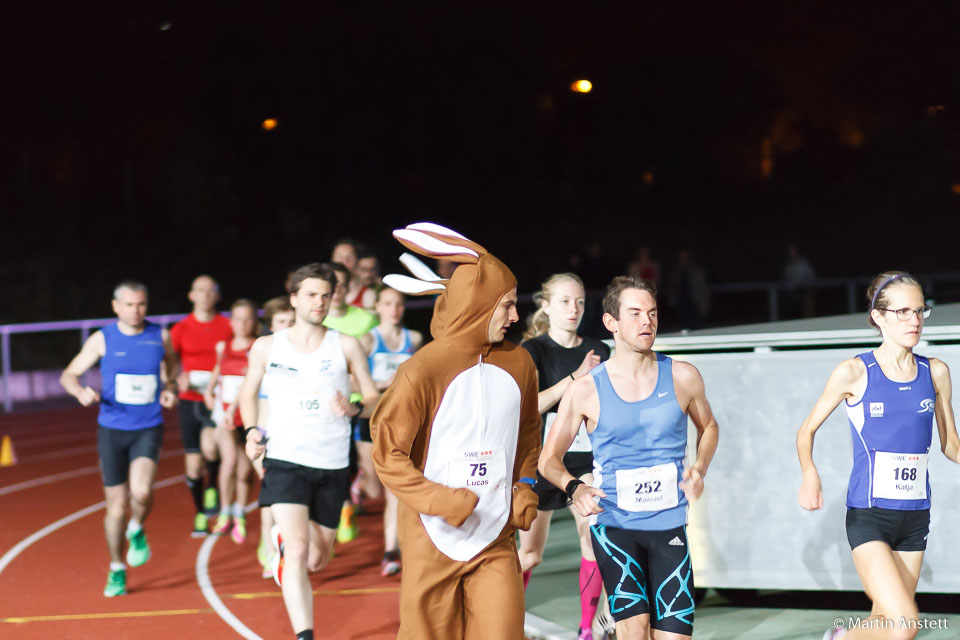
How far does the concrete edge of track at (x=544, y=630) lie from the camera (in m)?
6.54

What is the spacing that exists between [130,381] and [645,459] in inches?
175

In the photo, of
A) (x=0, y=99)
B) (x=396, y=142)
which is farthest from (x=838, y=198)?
(x=0, y=99)

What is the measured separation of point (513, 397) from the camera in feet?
14.6

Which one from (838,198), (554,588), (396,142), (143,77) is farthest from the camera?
(838,198)

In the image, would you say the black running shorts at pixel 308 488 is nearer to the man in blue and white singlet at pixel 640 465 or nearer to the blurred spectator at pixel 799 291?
the man in blue and white singlet at pixel 640 465

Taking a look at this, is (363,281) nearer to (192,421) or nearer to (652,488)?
(192,421)

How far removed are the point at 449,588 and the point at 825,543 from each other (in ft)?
10.3

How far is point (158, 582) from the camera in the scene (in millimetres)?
8242

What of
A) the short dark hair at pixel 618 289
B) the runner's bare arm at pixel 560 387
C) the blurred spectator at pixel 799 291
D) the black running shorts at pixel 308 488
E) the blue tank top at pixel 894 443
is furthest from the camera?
the blurred spectator at pixel 799 291

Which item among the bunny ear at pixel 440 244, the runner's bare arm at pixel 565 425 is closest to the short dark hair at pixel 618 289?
the runner's bare arm at pixel 565 425

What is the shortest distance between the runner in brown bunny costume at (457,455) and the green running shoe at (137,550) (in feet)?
15.4

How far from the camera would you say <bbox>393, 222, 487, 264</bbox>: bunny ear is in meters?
4.29

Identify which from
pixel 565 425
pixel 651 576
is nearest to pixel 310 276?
pixel 565 425

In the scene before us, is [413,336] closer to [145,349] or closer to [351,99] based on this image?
[145,349]
